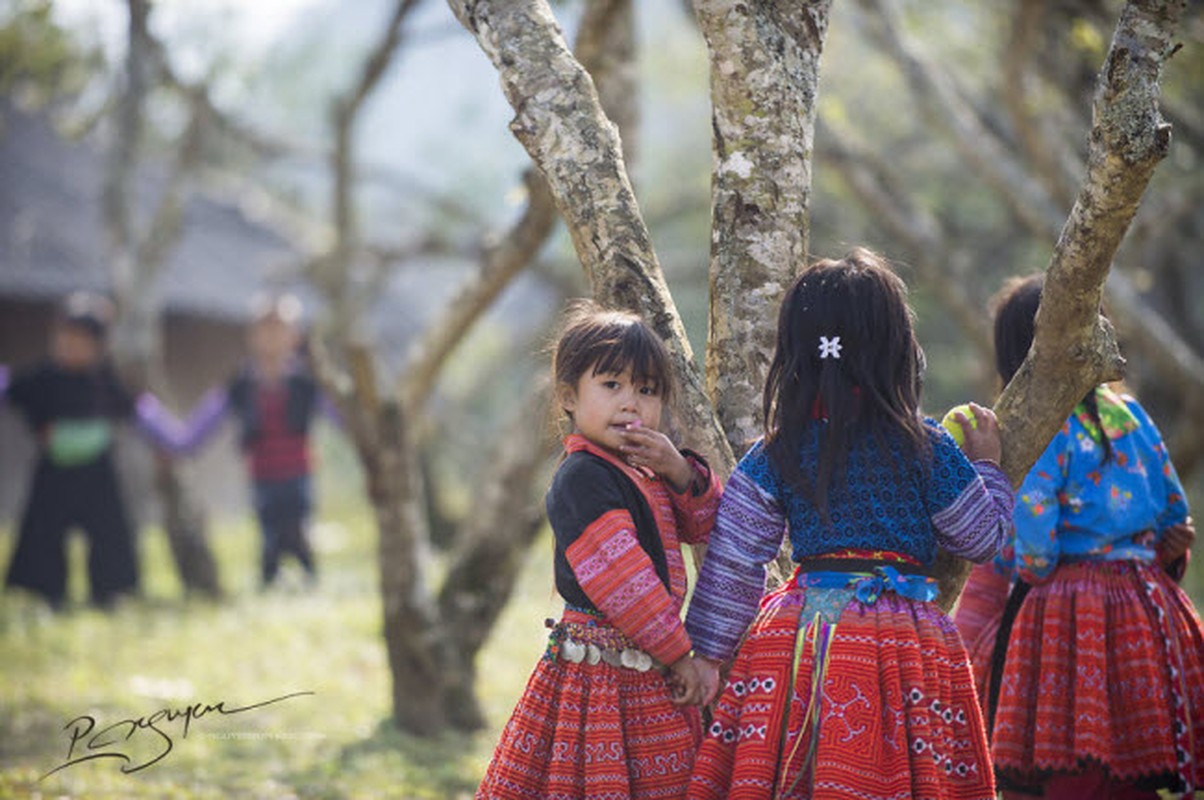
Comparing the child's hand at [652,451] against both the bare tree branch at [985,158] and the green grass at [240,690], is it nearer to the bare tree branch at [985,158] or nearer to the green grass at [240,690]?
the green grass at [240,690]

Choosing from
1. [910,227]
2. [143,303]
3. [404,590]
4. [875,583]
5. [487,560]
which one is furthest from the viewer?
[143,303]

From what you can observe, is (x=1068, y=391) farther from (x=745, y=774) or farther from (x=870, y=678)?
(x=745, y=774)

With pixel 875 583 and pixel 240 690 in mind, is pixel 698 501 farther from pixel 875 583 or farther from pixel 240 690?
pixel 240 690

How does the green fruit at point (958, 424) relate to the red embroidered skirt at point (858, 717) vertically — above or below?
above

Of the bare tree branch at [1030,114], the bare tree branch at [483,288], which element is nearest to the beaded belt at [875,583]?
the bare tree branch at [483,288]

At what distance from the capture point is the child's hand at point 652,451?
3.02 meters

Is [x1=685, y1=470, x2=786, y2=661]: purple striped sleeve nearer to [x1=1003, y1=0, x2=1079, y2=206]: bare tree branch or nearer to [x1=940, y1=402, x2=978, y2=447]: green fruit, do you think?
[x1=940, y1=402, x2=978, y2=447]: green fruit

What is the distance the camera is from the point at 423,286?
3478 cm

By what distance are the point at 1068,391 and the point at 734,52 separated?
122cm

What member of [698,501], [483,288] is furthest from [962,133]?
[698,501]

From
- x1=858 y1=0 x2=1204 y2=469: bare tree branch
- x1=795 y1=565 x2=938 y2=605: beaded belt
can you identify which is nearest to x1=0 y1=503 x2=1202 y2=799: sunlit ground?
x1=795 y1=565 x2=938 y2=605: beaded belt

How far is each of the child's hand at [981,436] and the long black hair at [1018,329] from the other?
0.68m

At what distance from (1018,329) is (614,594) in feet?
5.38

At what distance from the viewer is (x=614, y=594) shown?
2.90m
